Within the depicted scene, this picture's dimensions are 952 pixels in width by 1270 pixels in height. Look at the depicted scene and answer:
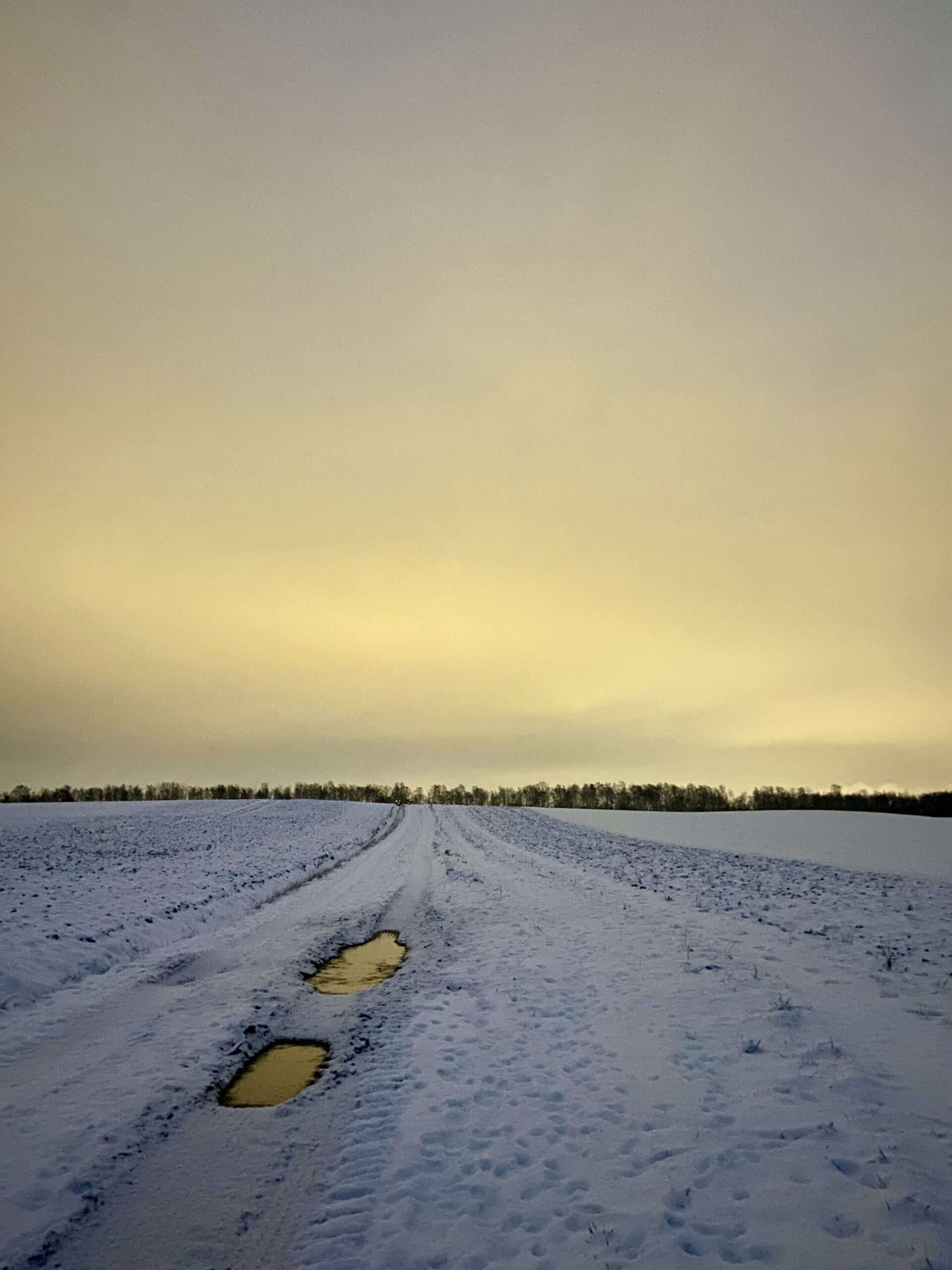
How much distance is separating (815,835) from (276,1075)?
40.9 metres

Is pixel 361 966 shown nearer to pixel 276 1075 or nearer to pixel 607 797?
pixel 276 1075

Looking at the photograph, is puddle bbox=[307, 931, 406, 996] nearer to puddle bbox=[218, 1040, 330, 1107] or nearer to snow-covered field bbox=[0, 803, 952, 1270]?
snow-covered field bbox=[0, 803, 952, 1270]

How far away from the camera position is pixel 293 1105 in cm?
697

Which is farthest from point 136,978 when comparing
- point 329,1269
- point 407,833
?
point 407,833

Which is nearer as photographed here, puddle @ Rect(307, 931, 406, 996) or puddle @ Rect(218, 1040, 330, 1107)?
puddle @ Rect(218, 1040, 330, 1107)

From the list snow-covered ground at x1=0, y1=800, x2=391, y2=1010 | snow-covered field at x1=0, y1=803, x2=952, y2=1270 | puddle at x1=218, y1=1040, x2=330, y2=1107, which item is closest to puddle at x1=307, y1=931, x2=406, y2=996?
snow-covered field at x1=0, y1=803, x2=952, y2=1270

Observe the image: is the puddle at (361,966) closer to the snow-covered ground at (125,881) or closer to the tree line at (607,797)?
the snow-covered ground at (125,881)

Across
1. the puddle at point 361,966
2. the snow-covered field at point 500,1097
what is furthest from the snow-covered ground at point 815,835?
the puddle at point 361,966

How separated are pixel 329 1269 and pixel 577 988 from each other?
265 inches

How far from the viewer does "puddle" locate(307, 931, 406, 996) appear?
11.3 m

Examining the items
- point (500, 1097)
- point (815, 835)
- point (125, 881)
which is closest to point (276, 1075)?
point (500, 1097)

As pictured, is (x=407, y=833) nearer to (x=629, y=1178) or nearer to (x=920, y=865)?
(x=920, y=865)

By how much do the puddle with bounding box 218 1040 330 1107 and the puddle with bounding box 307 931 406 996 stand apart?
2252mm

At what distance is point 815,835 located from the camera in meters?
40.1
